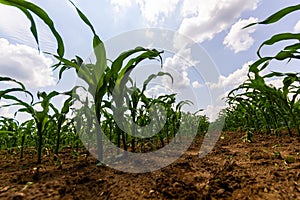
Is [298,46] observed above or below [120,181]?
above

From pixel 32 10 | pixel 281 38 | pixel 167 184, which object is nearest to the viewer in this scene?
pixel 32 10

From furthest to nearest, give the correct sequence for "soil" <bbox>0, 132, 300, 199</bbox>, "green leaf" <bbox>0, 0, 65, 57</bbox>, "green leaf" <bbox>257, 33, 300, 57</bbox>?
1. "green leaf" <bbox>257, 33, 300, 57</bbox>
2. "soil" <bbox>0, 132, 300, 199</bbox>
3. "green leaf" <bbox>0, 0, 65, 57</bbox>

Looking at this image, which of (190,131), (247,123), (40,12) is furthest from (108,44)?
(190,131)

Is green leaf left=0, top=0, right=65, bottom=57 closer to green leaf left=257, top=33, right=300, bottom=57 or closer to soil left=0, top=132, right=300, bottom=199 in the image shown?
soil left=0, top=132, right=300, bottom=199

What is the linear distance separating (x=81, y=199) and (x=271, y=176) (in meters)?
1.16

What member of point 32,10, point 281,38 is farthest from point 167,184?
point 281,38

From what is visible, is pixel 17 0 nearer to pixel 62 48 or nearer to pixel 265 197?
pixel 62 48

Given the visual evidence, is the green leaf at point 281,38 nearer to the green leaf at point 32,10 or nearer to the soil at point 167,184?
the soil at point 167,184

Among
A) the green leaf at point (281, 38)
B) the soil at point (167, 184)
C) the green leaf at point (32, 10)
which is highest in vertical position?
the green leaf at point (32, 10)

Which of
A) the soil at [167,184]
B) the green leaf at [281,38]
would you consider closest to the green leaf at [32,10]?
the soil at [167,184]

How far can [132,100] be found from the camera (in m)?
2.49

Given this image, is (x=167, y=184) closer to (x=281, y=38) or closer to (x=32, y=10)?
(x=32, y=10)

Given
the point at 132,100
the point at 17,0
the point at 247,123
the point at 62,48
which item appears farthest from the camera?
the point at 247,123

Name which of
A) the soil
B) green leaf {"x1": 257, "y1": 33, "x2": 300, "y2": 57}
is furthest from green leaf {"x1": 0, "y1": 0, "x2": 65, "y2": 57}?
green leaf {"x1": 257, "y1": 33, "x2": 300, "y2": 57}
